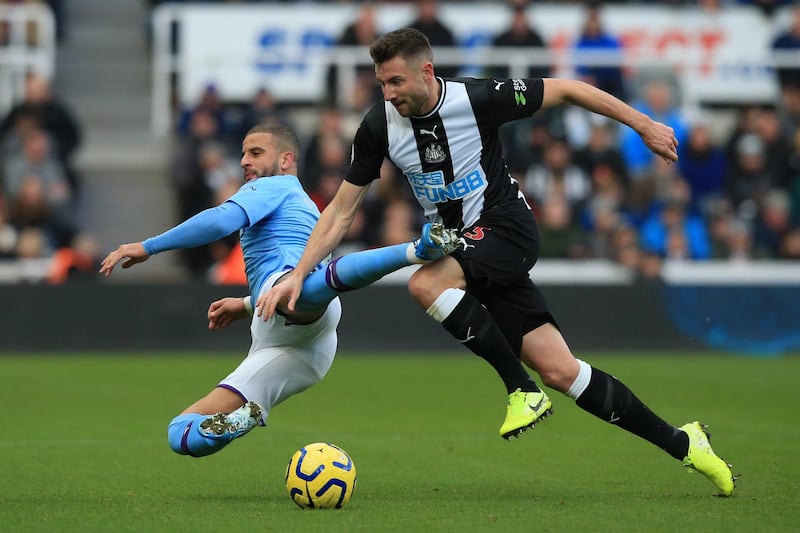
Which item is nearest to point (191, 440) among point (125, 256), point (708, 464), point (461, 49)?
point (125, 256)

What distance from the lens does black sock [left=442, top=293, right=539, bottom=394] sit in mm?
6285

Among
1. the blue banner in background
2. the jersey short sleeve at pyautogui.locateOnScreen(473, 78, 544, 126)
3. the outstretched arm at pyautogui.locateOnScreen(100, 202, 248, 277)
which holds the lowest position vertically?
the blue banner in background

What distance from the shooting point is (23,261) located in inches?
613

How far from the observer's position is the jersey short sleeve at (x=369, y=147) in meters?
6.61

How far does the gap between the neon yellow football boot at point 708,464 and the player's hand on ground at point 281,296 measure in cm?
209


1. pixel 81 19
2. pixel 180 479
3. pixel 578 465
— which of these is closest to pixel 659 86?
pixel 81 19

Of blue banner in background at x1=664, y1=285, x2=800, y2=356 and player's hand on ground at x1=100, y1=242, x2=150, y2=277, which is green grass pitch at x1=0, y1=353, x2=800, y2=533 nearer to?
player's hand on ground at x1=100, y1=242, x2=150, y2=277

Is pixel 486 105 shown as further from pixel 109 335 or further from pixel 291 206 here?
pixel 109 335

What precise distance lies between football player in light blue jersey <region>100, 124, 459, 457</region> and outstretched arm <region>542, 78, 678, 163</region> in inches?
40.3

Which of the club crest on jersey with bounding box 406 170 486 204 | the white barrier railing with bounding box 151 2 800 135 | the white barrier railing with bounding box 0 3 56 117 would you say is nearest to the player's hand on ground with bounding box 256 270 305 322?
the club crest on jersey with bounding box 406 170 486 204

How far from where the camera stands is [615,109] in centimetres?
639

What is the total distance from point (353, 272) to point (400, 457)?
2.17 metres

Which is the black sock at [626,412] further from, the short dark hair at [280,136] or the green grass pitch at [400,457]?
the short dark hair at [280,136]

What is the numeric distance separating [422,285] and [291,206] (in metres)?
0.89
